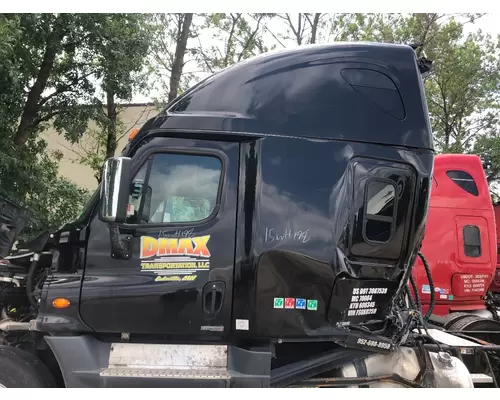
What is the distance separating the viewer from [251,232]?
9.85 feet

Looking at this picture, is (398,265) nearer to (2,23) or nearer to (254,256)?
(254,256)

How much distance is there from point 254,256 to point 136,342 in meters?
1.03

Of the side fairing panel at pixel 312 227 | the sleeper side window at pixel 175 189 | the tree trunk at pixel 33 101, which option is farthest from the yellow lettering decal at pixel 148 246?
the tree trunk at pixel 33 101

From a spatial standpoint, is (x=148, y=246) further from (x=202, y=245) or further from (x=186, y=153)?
(x=186, y=153)

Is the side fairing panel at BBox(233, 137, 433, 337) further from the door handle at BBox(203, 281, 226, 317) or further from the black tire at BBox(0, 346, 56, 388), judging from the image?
the black tire at BBox(0, 346, 56, 388)

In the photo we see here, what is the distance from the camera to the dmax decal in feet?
9.82

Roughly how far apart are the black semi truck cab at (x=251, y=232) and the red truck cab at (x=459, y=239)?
9.41 ft

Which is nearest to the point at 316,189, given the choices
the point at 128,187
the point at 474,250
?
the point at 128,187

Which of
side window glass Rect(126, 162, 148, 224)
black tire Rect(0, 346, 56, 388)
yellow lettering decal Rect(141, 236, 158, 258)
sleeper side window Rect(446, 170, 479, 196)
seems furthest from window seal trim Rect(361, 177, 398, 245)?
sleeper side window Rect(446, 170, 479, 196)

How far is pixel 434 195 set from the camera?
233 inches

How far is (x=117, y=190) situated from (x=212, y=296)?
0.94 meters

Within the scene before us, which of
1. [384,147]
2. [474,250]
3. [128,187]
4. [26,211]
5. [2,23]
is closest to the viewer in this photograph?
[128,187]

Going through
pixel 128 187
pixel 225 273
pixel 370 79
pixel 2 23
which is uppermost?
pixel 2 23

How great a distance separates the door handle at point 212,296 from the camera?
299 cm
